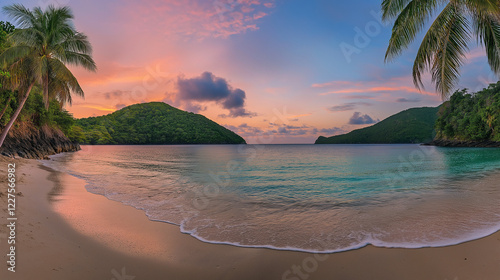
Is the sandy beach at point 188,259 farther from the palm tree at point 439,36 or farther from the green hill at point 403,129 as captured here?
the green hill at point 403,129

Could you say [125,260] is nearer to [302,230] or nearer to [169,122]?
[302,230]

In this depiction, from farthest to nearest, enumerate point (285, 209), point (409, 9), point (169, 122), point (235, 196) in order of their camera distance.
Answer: point (169, 122) → point (235, 196) → point (409, 9) → point (285, 209)

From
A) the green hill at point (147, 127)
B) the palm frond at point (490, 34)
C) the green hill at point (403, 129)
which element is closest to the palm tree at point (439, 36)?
the palm frond at point (490, 34)

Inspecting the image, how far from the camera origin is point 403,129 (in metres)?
156

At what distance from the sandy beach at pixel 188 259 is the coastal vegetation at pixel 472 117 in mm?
60840

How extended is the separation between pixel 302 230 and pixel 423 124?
184 m

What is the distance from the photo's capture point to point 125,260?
11.2 feet

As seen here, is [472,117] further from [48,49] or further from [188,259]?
[48,49]

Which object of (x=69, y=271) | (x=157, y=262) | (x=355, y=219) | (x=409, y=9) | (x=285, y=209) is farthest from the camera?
(x=409, y=9)

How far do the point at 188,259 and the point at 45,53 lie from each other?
68.8 ft

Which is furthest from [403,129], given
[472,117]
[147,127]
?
[147,127]

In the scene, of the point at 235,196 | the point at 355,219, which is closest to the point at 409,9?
the point at 355,219

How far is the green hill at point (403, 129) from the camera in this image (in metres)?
145

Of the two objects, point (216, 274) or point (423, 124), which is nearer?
point (216, 274)
